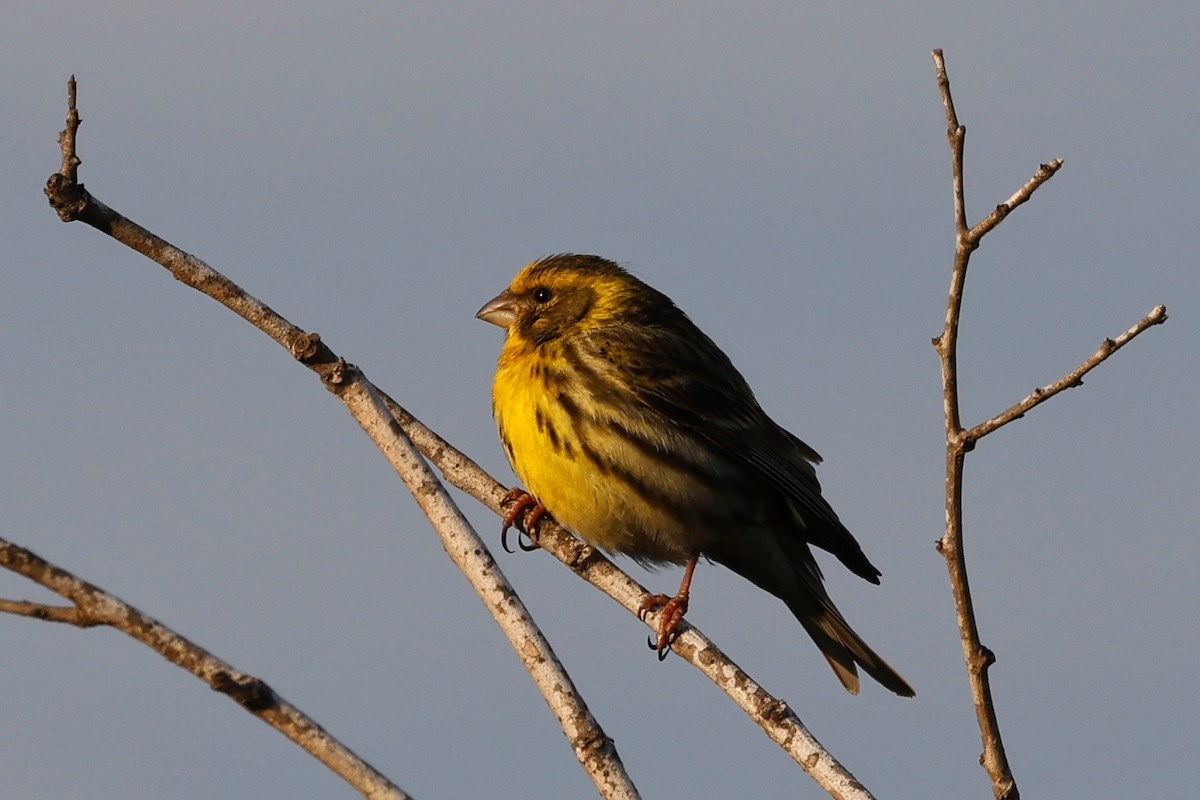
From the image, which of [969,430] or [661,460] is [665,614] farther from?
[969,430]

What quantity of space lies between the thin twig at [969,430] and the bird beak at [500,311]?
512 centimetres

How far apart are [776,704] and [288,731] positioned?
208 cm

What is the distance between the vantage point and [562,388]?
8672 mm

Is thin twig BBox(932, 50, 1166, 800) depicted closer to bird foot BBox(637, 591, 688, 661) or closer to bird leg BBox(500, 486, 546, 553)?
bird foot BBox(637, 591, 688, 661)

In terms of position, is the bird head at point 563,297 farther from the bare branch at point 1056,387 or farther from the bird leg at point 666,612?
the bare branch at point 1056,387

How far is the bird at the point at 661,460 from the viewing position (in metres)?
8.41

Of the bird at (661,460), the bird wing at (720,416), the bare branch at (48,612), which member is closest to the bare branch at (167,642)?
the bare branch at (48,612)

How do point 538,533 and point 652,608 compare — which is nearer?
point 652,608

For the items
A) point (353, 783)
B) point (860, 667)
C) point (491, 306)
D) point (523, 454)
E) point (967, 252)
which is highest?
point (491, 306)

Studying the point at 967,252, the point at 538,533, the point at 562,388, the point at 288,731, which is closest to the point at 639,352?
the point at 562,388

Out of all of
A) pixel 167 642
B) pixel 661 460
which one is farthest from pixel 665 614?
pixel 167 642

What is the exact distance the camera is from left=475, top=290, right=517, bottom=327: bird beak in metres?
9.70

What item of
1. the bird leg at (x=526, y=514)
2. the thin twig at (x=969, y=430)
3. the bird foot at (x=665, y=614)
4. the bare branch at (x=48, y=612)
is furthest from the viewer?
the bird leg at (x=526, y=514)

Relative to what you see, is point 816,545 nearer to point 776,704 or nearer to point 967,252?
point 776,704
